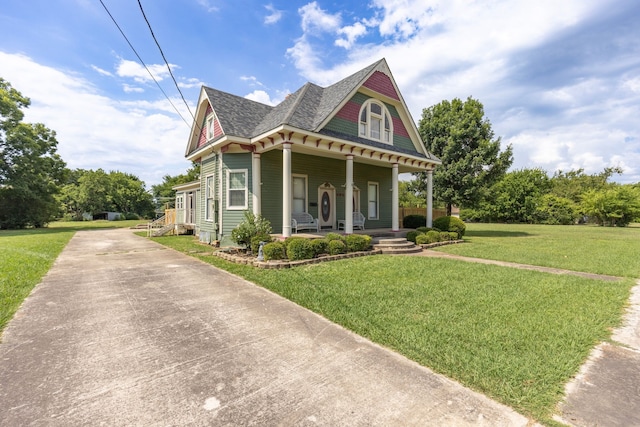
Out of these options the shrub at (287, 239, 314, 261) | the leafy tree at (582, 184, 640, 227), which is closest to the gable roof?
the shrub at (287, 239, 314, 261)

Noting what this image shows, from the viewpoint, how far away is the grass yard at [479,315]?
280 centimetres

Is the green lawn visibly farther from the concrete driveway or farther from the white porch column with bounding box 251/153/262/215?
the white porch column with bounding box 251/153/262/215

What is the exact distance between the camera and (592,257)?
9.66 meters

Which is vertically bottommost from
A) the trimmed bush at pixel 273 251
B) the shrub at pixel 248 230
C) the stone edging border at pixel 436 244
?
the stone edging border at pixel 436 244

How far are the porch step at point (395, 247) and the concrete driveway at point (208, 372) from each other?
6.21 metres

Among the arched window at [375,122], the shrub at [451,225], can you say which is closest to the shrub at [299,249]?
the arched window at [375,122]

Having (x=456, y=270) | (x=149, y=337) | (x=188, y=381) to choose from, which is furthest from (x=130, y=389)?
(x=456, y=270)

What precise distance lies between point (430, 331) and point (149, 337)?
3686mm

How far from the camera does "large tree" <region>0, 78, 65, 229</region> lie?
71.5 ft

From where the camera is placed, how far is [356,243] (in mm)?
9461

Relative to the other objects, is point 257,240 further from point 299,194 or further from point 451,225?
point 451,225

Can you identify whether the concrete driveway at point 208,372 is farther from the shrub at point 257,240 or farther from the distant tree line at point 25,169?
the distant tree line at point 25,169

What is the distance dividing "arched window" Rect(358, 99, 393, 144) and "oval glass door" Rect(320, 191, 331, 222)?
125 inches

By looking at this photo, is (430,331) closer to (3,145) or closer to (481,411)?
(481,411)
